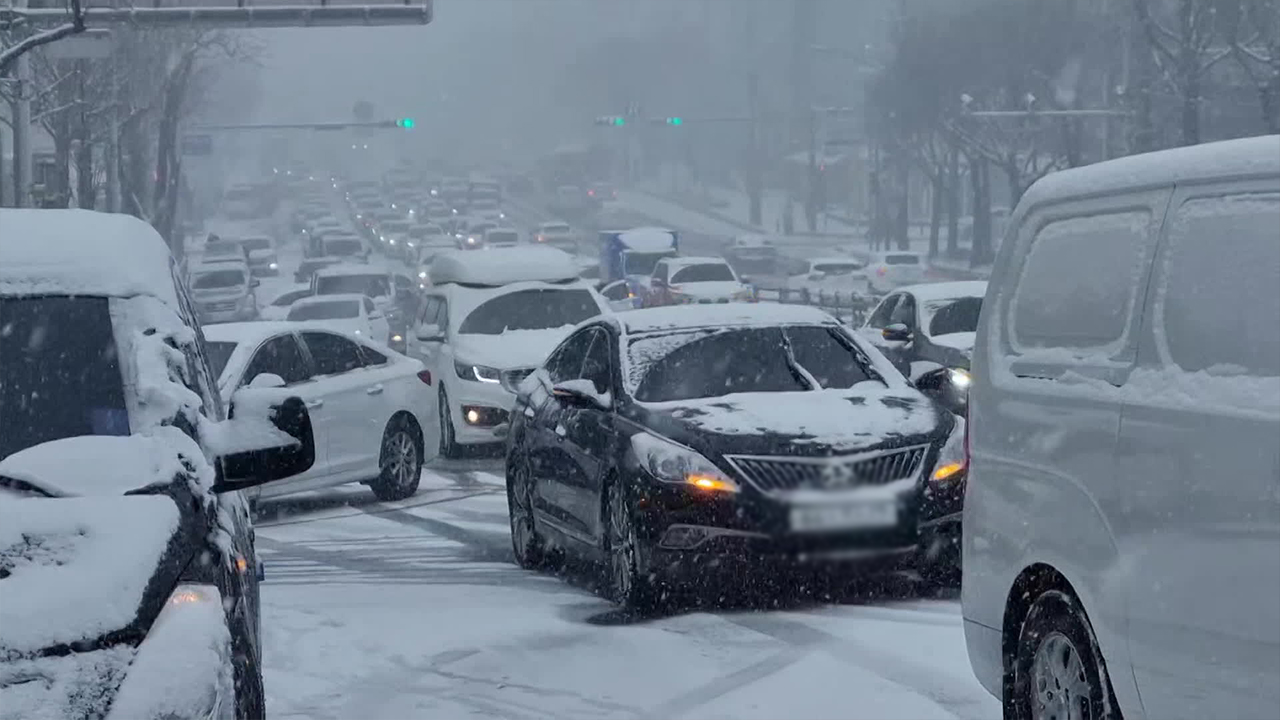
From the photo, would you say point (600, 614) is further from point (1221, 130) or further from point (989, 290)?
point (1221, 130)

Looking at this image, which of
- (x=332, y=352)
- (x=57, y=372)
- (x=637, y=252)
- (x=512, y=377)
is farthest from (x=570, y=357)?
(x=637, y=252)

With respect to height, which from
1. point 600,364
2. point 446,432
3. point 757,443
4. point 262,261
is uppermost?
point 757,443

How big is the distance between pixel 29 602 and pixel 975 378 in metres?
3.15

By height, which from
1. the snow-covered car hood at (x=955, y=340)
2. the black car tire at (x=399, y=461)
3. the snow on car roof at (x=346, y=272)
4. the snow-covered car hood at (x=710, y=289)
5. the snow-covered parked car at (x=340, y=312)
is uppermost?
the snow-covered car hood at (x=955, y=340)

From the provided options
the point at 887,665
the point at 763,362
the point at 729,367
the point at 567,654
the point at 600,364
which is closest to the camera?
the point at 763,362

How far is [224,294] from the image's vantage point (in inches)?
1917

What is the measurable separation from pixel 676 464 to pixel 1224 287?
52.2 inches

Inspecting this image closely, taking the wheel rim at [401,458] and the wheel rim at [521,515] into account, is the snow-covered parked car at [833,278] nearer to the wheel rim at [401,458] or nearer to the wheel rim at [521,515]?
the wheel rim at [401,458]

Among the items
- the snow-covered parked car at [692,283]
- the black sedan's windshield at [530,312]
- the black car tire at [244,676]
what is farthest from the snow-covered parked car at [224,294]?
the black car tire at [244,676]

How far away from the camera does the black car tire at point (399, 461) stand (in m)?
15.8

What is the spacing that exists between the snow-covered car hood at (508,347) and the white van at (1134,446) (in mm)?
13328

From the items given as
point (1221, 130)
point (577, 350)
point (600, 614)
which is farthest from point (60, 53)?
point (1221, 130)

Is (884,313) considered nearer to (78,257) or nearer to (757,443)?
(78,257)

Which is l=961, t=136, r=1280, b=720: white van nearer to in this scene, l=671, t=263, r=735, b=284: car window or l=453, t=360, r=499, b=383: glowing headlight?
l=453, t=360, r=499, b=383: glowing headlight
